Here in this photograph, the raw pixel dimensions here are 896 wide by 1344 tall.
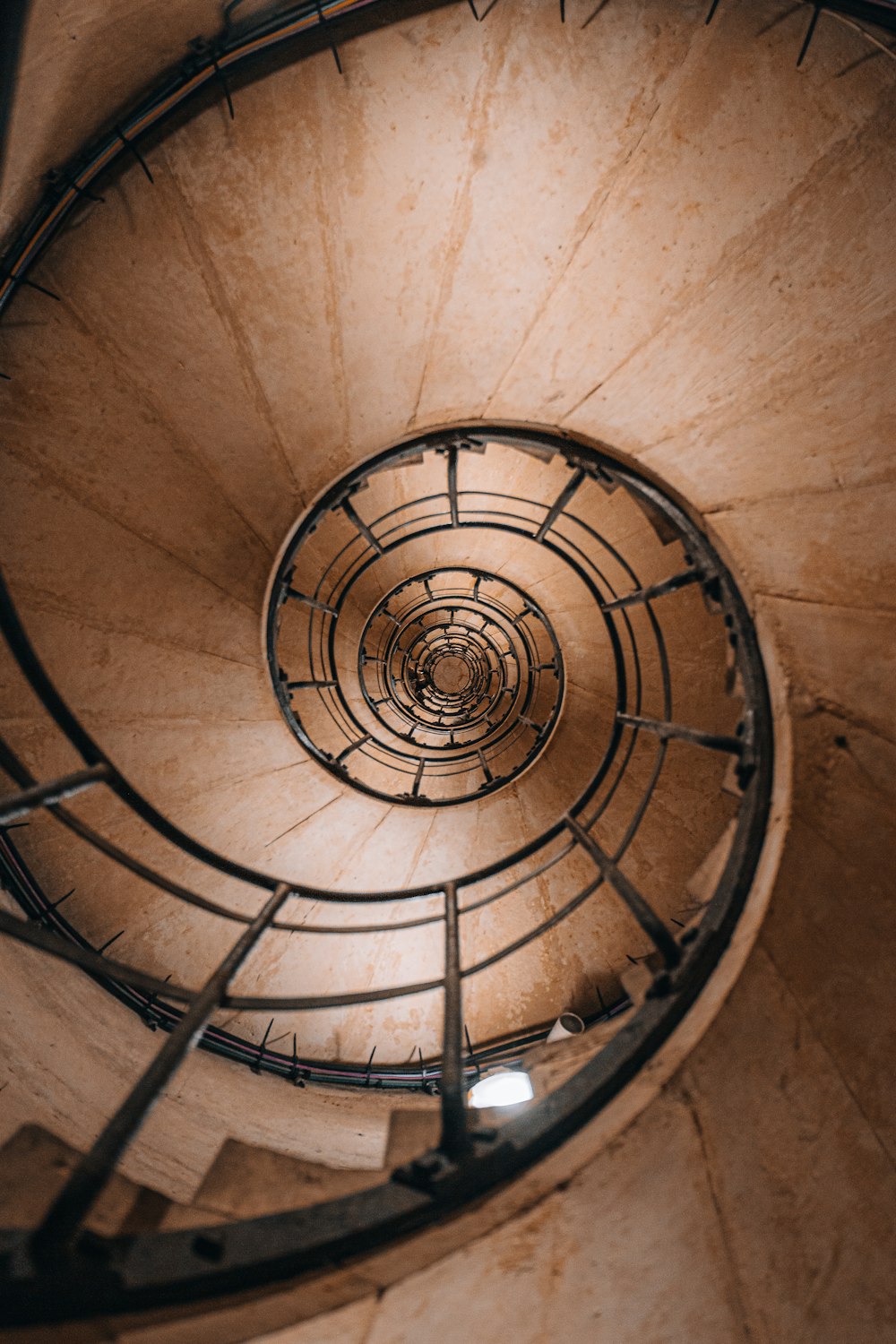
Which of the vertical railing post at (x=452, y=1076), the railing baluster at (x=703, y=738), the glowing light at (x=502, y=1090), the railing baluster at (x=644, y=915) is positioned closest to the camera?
the vertical railing post at (x=452, y=1076)

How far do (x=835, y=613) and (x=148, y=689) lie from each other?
145 inches

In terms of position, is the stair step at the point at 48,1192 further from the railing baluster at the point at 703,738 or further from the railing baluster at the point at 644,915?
the railing baluster at the point at 703,738

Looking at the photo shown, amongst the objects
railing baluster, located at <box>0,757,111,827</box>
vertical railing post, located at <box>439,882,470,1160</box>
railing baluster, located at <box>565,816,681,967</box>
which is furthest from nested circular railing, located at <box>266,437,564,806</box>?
vertical railing post, located at <box>439,882,470,1160</box>

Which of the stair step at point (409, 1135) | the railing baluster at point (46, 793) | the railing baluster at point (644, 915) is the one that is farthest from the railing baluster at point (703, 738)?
the railing baluster at point (46, 793)

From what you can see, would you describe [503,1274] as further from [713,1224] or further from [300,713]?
[300,713]

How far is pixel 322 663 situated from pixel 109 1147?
383cm

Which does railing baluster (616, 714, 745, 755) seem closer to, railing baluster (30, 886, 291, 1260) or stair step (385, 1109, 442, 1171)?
stair step (385, 1109, 442, 1171)

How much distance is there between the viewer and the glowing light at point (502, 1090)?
301 centimetres

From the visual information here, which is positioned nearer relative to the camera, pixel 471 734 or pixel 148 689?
pixel 148 689

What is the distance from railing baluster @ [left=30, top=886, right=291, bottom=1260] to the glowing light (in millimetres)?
2227

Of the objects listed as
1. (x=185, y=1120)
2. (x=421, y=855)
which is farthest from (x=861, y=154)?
(x=185, y=1120)

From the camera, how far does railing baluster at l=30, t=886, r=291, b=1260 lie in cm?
104

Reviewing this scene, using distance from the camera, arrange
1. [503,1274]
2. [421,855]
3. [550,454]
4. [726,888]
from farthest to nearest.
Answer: [421,855], [550,454], [726,888], [503,1274]

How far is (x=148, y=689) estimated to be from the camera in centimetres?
332
